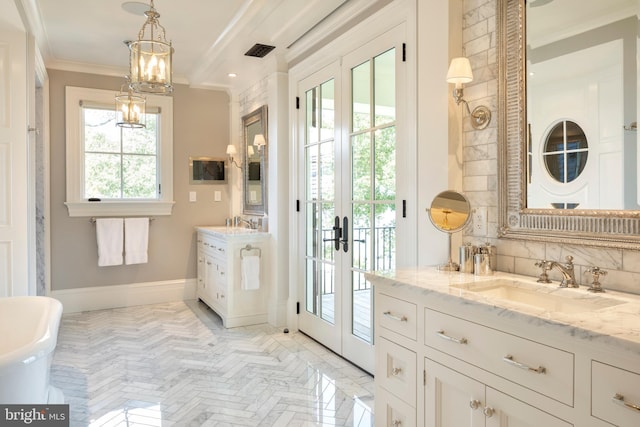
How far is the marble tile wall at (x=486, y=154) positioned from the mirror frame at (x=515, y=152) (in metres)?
0.05

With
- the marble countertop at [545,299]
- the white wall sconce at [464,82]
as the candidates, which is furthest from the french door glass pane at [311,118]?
the marble countertop at [545,299]

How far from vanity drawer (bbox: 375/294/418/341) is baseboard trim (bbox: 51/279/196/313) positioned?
3.73 metres

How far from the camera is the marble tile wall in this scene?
1.98m

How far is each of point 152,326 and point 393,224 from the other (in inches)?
107

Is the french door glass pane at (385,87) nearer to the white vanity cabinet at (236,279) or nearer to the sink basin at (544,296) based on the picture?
the sink basin at (544,296)

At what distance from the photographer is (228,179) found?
5.43 m

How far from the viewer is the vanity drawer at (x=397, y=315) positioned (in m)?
1.81

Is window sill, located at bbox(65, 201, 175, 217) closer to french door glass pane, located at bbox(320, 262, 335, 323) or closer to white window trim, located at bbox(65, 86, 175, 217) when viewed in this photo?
white window trim, located at bbox(65, 86, 175, 217)

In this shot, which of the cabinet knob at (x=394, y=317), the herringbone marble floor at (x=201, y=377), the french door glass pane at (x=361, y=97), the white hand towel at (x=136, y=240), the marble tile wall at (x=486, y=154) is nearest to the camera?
the cabinet knob at (x=394, y=317)

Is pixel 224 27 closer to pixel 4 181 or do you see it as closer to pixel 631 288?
pixel 4 181

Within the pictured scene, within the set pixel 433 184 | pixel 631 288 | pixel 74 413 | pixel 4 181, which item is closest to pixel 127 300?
pixel 4 181

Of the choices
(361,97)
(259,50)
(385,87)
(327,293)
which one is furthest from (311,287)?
(259,50)

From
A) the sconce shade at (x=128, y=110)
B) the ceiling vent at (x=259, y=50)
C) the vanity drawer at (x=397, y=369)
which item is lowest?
the vanity drawer at (x=397, y=369)

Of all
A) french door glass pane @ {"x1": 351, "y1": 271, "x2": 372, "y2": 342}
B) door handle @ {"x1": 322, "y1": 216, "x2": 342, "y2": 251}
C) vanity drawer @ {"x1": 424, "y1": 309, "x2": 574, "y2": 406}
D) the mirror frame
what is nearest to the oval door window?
the mirror frame
